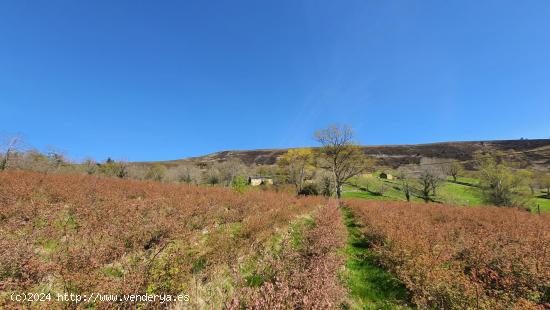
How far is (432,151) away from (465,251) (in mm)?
133535

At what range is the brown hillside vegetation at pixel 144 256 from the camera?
3.92 m

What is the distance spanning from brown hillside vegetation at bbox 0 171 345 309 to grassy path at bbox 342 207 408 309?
2.47 feet

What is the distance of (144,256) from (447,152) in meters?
138

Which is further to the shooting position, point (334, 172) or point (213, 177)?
point (213, 177)

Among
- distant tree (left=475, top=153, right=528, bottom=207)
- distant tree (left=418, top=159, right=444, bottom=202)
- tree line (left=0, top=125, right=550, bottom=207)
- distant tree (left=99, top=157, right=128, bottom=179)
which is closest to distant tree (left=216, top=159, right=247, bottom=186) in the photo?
tree line (left=0, top=125, right=550, bottom=207)

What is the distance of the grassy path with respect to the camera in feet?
18.5

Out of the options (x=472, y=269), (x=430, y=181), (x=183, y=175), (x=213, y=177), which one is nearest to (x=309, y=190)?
(x=430, y=181)

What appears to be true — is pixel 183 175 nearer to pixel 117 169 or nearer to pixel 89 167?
pixel 117 169

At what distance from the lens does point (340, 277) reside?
264 inches

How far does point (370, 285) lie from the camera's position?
6660 millimetres

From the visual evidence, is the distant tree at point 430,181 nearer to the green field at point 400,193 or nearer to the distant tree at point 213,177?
the green field at point 400,193

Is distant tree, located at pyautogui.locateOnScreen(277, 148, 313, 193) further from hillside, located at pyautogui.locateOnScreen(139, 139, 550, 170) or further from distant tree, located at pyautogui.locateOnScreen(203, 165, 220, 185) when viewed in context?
hillside, located at pyautogui.locateOnScreen(139, 139, 550, 170)

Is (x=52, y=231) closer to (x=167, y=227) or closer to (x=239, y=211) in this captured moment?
(x=167, y=227)

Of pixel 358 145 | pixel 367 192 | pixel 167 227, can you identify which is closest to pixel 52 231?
pixel 167 227
